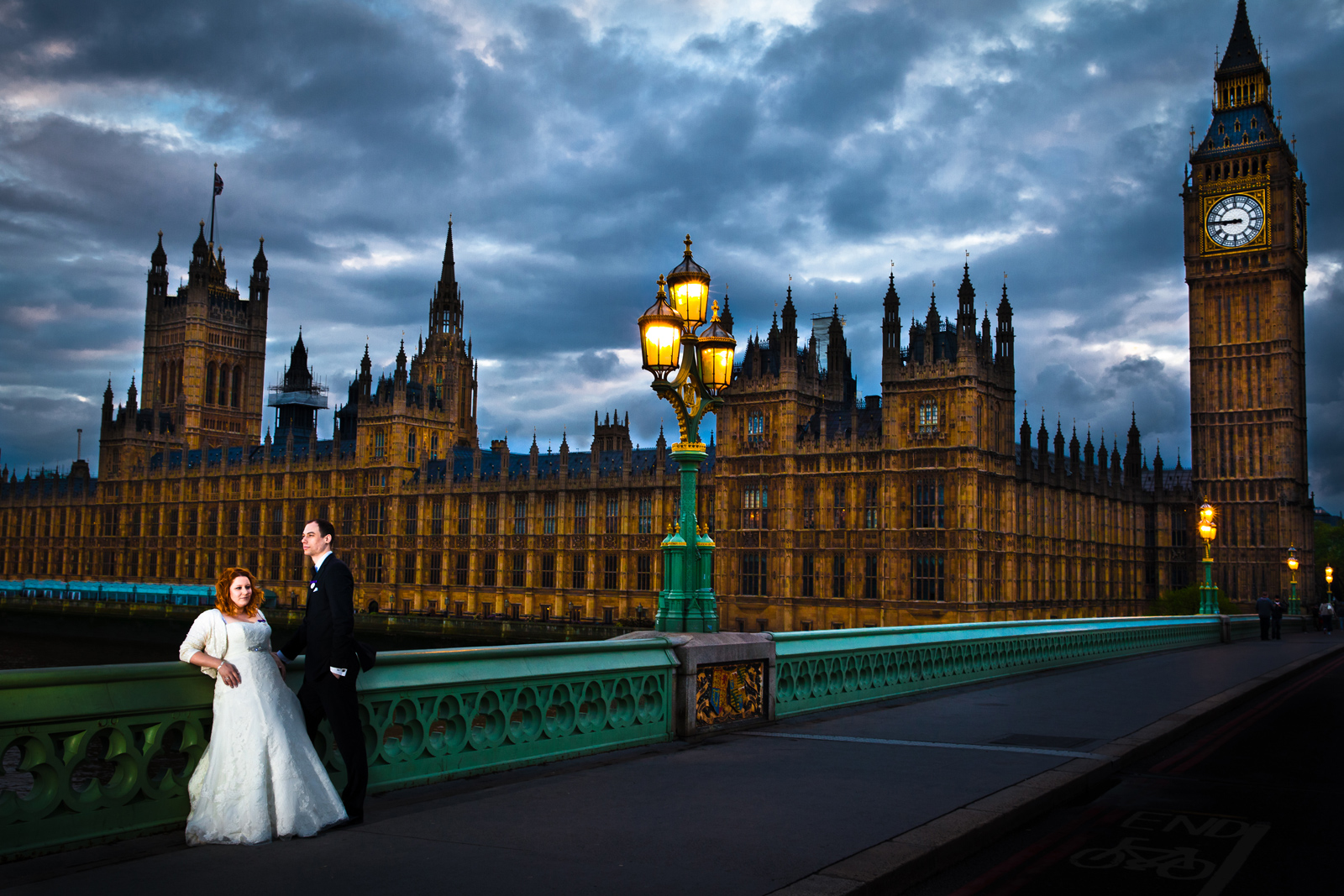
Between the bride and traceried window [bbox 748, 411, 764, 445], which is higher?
traceried window [bbox 748, 411, 764, 445]

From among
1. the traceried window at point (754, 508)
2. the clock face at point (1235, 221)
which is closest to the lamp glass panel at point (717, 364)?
the traceried window at point (754, 508)

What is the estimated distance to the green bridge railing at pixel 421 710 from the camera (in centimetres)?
683

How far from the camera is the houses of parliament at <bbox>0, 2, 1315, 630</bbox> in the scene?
53.7 metres

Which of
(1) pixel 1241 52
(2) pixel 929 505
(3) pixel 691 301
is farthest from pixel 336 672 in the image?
(1) pixel 1241 52

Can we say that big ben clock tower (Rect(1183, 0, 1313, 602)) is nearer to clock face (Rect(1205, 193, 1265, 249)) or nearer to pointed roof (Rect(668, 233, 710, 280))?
clock face (Rect(1205, 193, 1265, 249))

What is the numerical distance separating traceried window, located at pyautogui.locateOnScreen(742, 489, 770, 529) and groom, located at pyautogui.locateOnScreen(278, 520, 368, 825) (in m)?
50.0

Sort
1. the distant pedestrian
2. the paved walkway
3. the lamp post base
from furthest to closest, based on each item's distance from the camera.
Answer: the distant pedestrian < the lamp post base < the paved walkway

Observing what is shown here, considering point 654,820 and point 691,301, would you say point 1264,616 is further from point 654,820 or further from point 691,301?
point 654,820

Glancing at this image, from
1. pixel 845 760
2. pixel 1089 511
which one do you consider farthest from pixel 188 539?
pixel 845 760

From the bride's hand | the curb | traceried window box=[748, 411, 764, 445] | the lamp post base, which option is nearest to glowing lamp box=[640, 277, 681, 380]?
the lamp post base

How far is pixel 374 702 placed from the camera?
8.88 metres

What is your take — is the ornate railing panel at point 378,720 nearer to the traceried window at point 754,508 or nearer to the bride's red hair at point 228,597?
the bride's red hair at point 228,597

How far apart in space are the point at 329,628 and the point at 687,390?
8107mm

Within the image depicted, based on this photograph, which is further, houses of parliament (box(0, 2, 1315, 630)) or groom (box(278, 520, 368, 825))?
houses of parliament (box(0, 2, 1315, 630))
